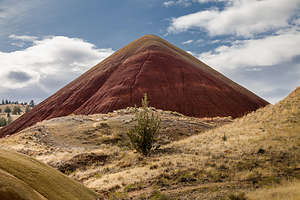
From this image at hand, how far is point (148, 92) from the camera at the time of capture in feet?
155

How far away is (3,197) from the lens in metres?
3.95

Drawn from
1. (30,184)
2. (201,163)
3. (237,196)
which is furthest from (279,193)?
(30,184)

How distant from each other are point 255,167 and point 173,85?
4042cm

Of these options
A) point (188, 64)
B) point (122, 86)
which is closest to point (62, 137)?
point (122, 86)

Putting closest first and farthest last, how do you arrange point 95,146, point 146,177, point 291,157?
point 146,177, point 291,157, point 95,146

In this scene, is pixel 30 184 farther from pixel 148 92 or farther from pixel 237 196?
pixel 148 92

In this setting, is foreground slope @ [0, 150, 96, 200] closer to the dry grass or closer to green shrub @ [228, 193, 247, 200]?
green shrub @ [228, 193, 247, 200]

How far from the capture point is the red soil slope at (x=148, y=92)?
45.5m

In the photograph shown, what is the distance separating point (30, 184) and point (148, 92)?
4219 centimetres

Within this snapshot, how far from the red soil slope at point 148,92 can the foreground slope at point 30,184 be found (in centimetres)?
3690

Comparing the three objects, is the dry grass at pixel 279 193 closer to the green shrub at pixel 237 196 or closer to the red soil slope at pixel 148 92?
the green shrub at pixel 237 196

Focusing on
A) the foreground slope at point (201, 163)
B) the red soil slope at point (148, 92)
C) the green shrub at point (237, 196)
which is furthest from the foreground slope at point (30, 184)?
the red soil slope at point (148, 92)

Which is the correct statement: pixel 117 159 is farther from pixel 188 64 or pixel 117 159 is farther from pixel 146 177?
pixel 188 64

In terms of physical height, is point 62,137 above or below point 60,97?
below
